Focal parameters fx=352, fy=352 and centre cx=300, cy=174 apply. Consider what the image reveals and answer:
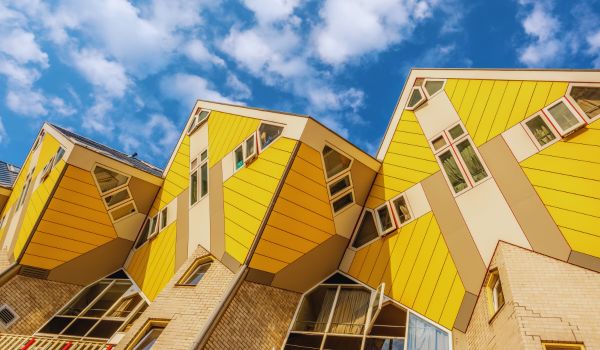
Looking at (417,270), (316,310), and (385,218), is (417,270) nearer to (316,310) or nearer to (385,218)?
(385,218)

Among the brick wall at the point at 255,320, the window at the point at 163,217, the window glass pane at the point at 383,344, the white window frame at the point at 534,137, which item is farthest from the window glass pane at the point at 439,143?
the window at the point at 163,217

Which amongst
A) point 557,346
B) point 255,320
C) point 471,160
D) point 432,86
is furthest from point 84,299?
point 432,86

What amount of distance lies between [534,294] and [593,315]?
3.28 feet

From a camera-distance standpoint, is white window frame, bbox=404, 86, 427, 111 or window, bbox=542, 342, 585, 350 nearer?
window, bbox=542, 342, 585, 350

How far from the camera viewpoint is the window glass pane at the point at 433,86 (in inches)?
538

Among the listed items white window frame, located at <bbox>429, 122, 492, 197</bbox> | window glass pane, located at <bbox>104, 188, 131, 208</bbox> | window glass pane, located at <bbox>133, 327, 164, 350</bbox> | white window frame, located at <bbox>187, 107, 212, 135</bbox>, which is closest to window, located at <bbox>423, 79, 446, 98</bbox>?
white window frame, located at <bbox>429, 122, 492, 197</bbox>

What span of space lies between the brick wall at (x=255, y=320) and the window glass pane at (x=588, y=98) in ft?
33.3

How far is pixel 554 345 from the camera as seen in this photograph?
266 inches

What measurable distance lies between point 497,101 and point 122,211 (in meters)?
16.1

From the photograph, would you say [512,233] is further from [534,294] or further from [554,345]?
[554,345]

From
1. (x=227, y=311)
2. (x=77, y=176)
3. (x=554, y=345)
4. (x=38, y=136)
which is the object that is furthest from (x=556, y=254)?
(x=38, y=136)

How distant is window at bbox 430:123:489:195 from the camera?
10.8 meters

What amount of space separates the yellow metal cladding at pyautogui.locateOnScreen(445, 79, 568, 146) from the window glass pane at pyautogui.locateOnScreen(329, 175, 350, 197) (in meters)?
4.56

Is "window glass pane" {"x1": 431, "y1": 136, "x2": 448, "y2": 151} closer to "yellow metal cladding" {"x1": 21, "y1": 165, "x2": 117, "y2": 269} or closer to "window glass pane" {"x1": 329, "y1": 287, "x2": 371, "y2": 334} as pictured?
"window glass pane" {"x1": 329, "y1": 287, "x2": 371, "y2": 334}
